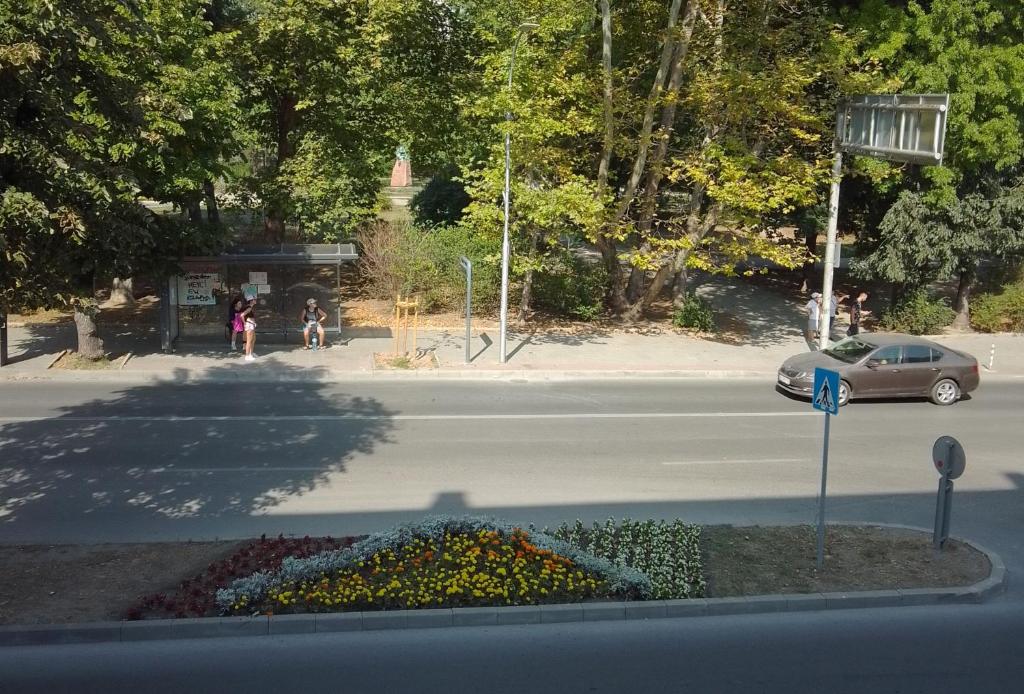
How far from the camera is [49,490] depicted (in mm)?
11688

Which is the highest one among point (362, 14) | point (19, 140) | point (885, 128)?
point (362, 14)

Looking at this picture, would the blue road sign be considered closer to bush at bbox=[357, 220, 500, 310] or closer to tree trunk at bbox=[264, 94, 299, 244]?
bush at bbox=[357, 220, 500, 310]

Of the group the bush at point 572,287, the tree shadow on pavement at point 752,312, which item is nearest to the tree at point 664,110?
the bush at point 572,287

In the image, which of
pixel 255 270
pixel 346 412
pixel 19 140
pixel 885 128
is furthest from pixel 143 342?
pixel 885 128

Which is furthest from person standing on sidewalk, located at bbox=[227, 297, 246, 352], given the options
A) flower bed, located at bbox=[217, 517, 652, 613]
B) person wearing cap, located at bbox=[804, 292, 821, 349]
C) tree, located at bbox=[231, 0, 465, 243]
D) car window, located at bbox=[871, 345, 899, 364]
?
person wearing cap, located at bbox=[804, 292, 821, 349]

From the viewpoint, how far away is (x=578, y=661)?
764 cm

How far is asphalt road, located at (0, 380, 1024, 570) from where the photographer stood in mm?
11250

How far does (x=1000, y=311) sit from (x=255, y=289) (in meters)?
20.9

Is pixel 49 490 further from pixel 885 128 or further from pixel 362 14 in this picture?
pixel 885 128

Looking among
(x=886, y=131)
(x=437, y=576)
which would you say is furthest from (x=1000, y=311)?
(x=437, y=576)

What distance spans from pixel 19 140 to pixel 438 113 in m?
17.4

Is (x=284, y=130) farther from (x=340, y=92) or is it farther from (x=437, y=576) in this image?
(x=437, y=576)

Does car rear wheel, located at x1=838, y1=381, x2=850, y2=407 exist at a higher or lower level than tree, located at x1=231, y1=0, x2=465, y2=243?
lower

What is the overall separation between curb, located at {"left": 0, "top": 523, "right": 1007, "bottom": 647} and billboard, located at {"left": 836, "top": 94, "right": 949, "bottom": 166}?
38.5 feet
